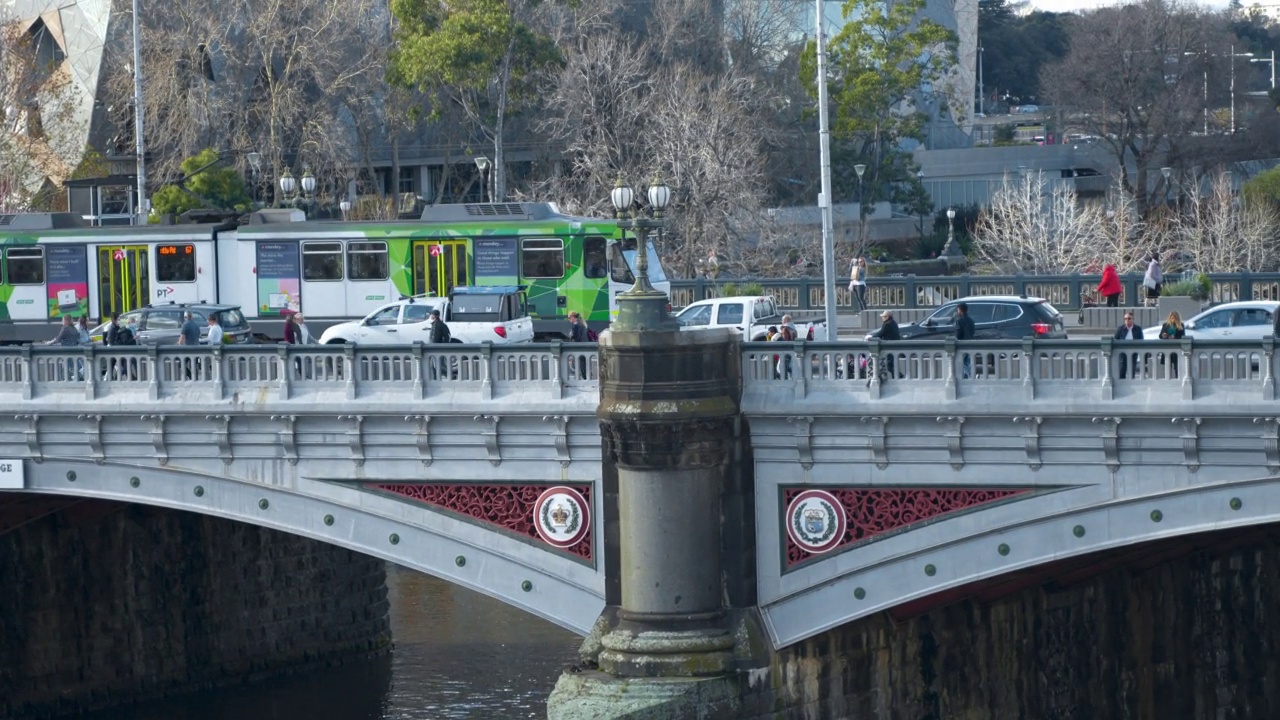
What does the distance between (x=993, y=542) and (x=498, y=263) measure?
18169mm

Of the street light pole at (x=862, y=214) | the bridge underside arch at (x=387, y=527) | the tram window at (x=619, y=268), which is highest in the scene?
the street light pole at (x=862, y=214)

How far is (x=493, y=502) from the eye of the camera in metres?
26.6

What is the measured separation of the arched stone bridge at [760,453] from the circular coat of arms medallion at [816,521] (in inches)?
1.0

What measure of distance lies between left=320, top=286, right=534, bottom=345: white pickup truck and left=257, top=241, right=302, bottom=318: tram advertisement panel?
504 cm

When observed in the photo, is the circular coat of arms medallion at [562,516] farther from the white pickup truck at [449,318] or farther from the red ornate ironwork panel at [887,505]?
the white pickup truck at [449,318]

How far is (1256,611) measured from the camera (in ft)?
116

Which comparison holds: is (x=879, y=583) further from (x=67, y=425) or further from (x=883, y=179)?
(x=883, y=179)

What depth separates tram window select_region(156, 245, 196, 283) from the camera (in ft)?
140

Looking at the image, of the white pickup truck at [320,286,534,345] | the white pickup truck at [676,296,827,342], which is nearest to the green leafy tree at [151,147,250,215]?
the white pickup truck at [320,286,534,345]

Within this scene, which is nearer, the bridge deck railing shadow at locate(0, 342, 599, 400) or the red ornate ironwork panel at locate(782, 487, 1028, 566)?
the red ornate ironwork panel at locate(782, 487, 1028, 566)

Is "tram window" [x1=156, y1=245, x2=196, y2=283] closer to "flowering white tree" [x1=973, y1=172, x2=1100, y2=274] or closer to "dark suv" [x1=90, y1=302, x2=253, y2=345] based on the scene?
"dark suv" [x1=90, y1=302, x2=253, y2=345]

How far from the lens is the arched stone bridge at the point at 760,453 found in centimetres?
2333

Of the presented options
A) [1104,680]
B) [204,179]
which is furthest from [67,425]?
[204,179]

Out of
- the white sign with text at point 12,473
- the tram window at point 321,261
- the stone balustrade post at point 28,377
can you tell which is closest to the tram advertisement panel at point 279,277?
the tram window at point 321,261
